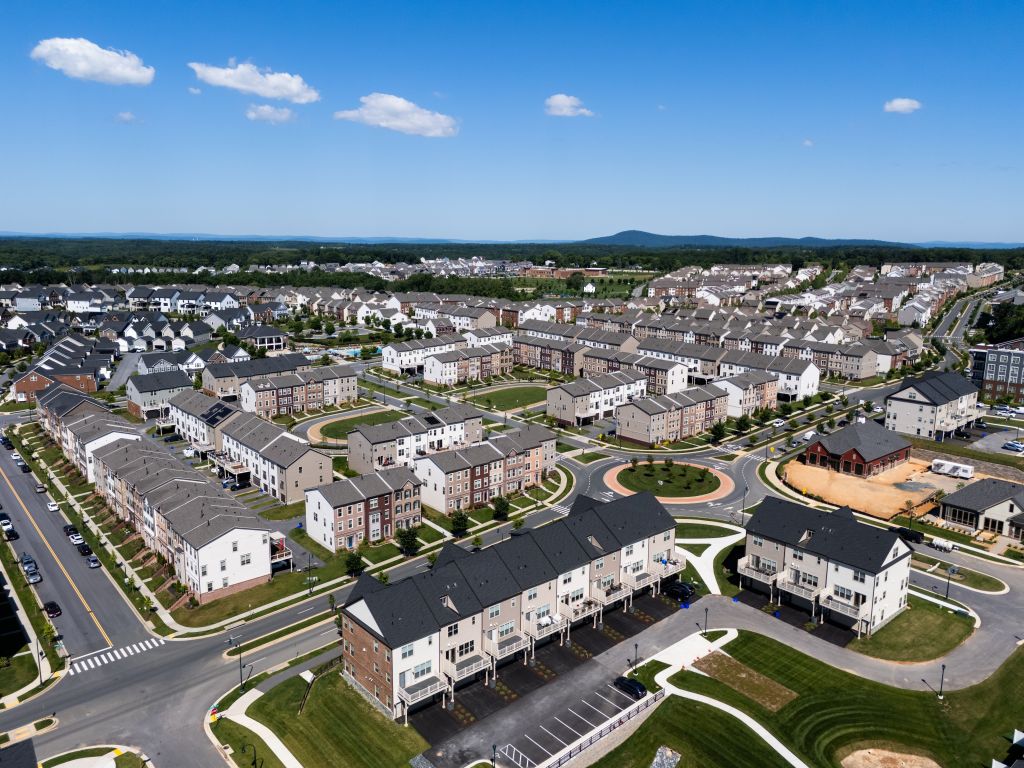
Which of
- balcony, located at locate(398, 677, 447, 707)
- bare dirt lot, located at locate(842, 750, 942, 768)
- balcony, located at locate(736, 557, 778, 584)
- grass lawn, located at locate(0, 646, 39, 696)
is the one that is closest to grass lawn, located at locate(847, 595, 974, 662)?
balcony, located at locate(736, 557, 778, 584)

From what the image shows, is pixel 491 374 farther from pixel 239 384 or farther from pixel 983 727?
pixel 983 727

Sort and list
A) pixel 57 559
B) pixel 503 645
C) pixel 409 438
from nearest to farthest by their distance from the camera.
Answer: pixel 503 645 → pixel 57 559 → pixel 409 438

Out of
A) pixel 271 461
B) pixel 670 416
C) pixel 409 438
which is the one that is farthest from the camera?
pixel 670 416

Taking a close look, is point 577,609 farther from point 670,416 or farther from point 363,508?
point 670,416

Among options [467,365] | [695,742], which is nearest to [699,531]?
[695,742]

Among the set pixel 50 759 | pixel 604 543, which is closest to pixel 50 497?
pixel 50 759

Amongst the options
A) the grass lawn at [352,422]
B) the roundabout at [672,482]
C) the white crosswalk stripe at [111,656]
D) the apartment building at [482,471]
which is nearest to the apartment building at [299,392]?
the grass lawn at [352,422]
